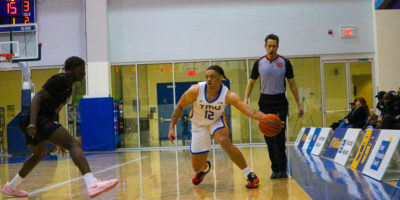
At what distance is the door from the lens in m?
17.0

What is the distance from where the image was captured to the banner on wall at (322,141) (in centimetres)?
1054

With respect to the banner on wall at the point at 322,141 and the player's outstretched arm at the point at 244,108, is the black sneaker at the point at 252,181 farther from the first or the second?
the banner on wall at the point at 322,141

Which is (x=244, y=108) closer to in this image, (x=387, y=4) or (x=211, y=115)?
(x=211, y=115)

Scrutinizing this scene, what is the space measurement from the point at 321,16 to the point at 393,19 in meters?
2.51

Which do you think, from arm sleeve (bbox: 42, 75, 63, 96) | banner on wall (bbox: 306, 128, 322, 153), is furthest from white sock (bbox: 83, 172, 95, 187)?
banner on wall (bbox: 306, 128, 322, 153)

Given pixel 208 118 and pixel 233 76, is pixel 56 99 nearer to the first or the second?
pixel 208 118

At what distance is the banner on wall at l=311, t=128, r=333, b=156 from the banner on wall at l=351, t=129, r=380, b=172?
3.28m

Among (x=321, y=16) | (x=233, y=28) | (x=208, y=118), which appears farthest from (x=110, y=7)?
(x=208, y=118)

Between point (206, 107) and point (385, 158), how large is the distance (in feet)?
7.70

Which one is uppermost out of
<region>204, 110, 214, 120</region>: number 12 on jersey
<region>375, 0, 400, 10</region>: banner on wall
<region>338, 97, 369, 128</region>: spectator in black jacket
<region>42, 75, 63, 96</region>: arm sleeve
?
<region>375, 0, 400, 10</region>: banner on wall

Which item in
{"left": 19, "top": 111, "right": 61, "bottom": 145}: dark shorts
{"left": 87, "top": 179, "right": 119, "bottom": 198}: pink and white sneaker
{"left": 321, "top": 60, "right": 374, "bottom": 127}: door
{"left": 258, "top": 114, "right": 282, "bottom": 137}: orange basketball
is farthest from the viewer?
{"left": 321, "top": 60, "right": 374, "bottom": 127}: door

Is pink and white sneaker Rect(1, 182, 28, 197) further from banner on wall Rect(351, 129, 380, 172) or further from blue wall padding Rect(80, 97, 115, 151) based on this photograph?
blue wall padding Rect(80, 97, 115, 151)

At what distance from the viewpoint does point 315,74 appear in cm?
1711

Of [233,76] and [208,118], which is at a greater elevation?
[233,76]
